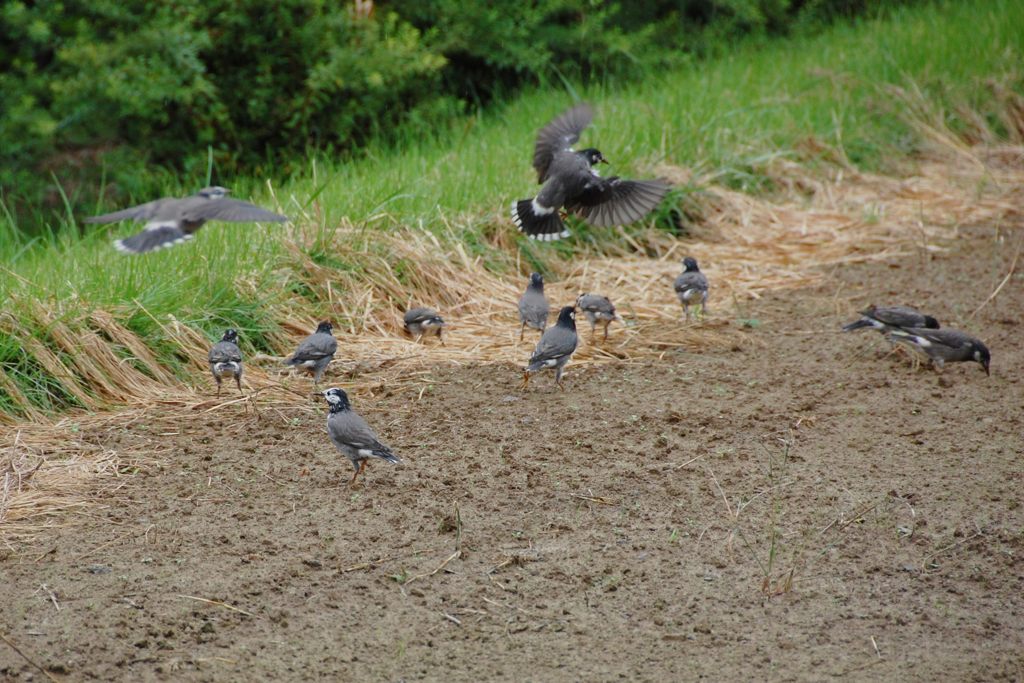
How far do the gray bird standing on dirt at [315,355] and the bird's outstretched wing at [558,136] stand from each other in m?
2.30

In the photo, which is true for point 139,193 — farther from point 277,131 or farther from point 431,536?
point 431,536

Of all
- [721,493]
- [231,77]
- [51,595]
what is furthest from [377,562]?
[231,77]

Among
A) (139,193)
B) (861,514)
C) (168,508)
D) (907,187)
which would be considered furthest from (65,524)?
(907,187)

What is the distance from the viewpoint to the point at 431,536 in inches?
188

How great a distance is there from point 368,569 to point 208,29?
830 centimetres

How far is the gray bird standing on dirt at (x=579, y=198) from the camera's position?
7484 mm

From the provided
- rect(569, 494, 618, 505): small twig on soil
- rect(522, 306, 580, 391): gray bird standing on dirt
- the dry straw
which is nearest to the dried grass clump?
the dry straw

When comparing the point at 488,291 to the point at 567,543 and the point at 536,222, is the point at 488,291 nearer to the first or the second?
the point at 536,222

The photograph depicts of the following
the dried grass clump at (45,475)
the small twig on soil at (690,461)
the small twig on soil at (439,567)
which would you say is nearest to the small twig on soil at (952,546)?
the small twig on soil at (690,461)

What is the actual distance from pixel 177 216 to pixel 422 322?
175cm

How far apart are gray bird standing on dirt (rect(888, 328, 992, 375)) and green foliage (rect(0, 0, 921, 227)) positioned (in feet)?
19.8

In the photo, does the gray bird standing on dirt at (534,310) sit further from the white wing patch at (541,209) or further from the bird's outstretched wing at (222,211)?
the bird's outstretched wing at (222,211)

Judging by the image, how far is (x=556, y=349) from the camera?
6.54 m

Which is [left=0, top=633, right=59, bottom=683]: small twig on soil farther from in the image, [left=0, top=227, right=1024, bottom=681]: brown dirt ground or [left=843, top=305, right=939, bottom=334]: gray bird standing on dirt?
[left=843, top=305, right=939, bottom=334]: gray bird standing on dirt
